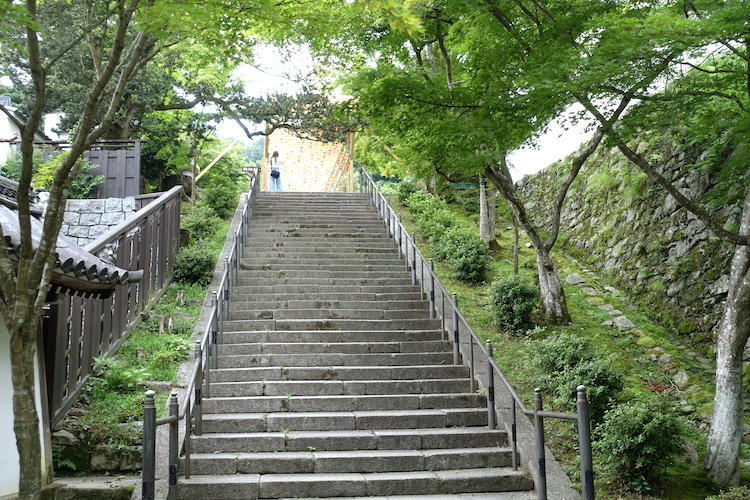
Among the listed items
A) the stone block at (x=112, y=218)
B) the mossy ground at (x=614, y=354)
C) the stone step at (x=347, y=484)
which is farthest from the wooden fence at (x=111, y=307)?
the mossy ground at (x=614, y=354)

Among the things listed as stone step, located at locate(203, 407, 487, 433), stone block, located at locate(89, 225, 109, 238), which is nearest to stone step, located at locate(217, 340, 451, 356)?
stone step, located at locate(203, 407, 487, 433)

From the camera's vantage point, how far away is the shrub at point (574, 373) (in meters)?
7.17

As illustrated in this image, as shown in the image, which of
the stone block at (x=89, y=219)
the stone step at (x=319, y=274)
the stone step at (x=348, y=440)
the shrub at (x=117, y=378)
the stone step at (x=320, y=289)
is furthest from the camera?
the stone block at (x=89, y=219)

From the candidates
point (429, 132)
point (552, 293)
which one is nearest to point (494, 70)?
point (429, 132)

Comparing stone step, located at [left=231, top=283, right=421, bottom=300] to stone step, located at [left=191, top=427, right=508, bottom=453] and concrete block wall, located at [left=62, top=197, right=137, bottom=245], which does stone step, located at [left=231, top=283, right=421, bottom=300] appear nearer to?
concrete block wall, located at [left=62, top=197, right=137, bottom=245]

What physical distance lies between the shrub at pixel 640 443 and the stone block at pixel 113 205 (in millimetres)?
10198

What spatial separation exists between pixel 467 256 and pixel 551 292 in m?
2.60

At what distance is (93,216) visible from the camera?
12664 mm

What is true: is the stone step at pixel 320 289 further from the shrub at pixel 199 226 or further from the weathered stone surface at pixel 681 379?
the weathered stone surface at pixel 681 379

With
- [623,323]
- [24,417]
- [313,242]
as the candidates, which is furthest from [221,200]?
[24,417]

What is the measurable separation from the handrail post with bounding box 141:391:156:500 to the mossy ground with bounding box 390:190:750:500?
4.10 metres

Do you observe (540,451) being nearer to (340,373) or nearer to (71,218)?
(340,373)

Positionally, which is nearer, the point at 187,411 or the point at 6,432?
the point at 6,432

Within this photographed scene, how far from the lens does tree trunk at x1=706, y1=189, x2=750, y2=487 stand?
6598 millimetres
